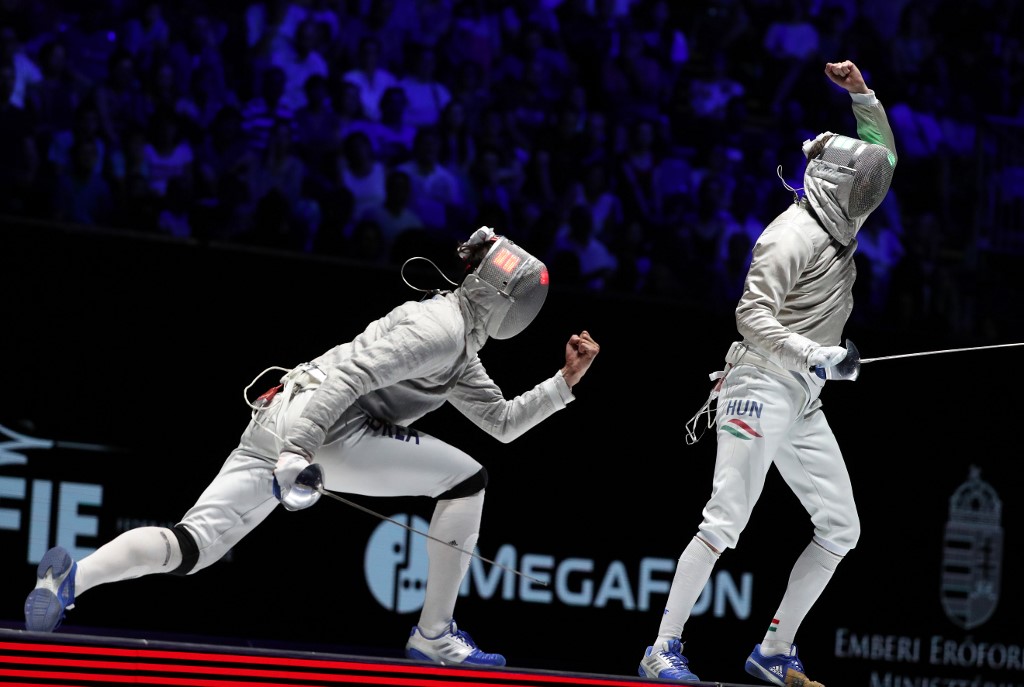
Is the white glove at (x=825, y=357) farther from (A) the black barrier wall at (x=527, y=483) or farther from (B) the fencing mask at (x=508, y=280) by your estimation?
(A) the black barrier wall at (x=527, y=483)

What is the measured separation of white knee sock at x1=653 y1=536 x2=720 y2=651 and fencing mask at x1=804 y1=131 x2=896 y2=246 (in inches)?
35.2

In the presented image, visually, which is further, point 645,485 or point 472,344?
point 645,485

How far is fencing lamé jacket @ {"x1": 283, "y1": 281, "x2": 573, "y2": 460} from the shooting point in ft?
9.05

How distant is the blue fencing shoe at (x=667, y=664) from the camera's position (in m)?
2.98

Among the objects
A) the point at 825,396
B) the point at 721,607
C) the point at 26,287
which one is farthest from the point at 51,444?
the point at 825,396

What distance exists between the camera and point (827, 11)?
643 centimetres

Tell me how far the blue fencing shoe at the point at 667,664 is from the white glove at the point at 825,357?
787 millimetres

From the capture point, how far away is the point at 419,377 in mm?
2979

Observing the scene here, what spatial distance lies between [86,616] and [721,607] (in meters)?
2.34

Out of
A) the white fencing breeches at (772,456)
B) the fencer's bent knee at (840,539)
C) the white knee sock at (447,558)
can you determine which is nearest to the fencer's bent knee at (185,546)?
the white knee sock at (447,558)

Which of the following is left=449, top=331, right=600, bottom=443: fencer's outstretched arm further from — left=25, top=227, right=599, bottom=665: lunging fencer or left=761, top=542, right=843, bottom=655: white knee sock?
Result: left=761, top=542, right=843, bottom=655: white knee sock

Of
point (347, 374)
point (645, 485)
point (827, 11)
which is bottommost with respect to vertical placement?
point (645, 485)

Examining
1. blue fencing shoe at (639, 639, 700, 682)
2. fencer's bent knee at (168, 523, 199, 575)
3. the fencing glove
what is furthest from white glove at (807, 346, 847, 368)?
fencer's bent knee at (168, 523, 199, 575)

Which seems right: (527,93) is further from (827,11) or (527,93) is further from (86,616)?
(86,616)
